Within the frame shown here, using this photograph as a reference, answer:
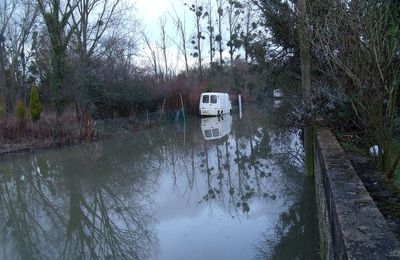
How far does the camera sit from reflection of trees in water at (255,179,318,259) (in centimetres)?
515

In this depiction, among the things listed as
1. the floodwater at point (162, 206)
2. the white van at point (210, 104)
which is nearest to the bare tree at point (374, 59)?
the floodwater at point (162, 206)

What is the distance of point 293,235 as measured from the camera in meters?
5.75

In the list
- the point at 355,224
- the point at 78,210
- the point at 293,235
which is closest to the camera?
the point at 355,224

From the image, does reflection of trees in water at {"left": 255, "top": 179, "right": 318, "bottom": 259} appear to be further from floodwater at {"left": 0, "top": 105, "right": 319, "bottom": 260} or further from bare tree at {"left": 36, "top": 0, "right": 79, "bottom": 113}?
bare tree at {"left": 36, "top": 0, "right": 79, "bottom": 113}

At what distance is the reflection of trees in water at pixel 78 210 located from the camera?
5707 mm

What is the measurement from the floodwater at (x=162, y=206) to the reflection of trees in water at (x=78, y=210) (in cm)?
Result: 2

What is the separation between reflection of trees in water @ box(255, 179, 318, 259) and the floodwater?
1 centimetres

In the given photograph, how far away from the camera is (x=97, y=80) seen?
69.7 feet

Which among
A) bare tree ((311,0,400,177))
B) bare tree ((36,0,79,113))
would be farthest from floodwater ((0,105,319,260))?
bare tree ((36,0,79,113))

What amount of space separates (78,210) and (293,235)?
13.1 ft

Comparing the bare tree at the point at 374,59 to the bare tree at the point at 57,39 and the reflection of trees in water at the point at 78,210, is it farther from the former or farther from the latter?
the bare tree at the point at 57,39

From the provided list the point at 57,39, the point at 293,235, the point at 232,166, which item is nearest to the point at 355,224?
the point at 293,235

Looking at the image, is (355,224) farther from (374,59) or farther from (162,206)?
(162,206)

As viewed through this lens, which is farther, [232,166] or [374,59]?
[232,166]
